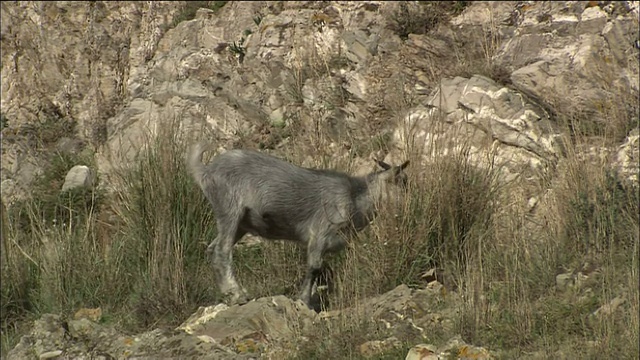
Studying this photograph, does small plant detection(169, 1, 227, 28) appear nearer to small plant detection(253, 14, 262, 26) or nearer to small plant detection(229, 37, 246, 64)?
small plant detection(253, 14, 262, 26)

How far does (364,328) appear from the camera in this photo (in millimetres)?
6777

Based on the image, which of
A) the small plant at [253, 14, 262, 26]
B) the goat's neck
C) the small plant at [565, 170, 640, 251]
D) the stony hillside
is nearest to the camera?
the stony hillside

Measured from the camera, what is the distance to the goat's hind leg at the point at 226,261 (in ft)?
26.1

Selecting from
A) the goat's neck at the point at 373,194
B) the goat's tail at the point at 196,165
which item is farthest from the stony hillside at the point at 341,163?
the goat's tail at the point at 196,165

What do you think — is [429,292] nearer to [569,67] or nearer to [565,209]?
[565,209]

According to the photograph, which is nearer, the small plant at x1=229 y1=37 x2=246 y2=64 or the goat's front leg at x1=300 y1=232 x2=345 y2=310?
the goat's front leg at x1=300 y1=232 x2=345 y2=310

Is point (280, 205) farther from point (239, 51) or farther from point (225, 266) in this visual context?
point (239, 51)

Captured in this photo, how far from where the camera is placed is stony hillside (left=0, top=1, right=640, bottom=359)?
7043 millimetres

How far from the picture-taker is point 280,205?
25.8 ft

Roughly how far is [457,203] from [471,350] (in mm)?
2420

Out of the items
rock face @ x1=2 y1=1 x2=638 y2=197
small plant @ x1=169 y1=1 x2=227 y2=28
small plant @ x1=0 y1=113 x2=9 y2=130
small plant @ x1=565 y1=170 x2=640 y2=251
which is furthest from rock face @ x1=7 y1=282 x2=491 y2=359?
small plant @ x1=169 y1=1 x2=227 y2=28

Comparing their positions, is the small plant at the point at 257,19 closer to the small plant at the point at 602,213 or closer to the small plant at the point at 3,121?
the small plant at the point at 3,121

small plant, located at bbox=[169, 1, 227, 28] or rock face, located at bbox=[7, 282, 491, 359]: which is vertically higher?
small plant, located at bbox=[169, 1, 227, 28]

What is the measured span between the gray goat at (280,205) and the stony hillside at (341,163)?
0.25 meters
